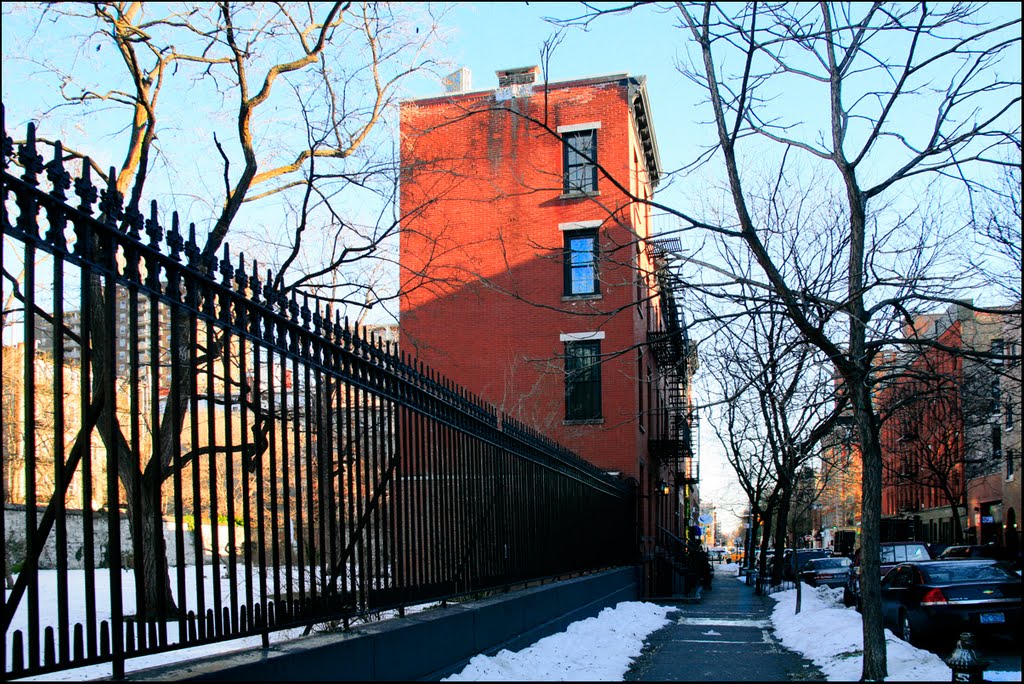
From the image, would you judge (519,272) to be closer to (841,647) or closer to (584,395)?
(584,395)

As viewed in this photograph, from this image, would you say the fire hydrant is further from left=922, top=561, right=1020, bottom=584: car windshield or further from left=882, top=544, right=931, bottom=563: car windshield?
left=882, top=544, right=931, bottom=563: car windshield

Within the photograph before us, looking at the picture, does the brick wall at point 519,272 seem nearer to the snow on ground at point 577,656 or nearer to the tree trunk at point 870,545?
the snow on ground at point 577,656

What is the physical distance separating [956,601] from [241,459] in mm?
11651

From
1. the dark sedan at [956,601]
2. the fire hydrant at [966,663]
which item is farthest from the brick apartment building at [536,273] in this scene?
the fire hydrant at [966,663]

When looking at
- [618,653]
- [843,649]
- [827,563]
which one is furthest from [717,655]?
[827,563]

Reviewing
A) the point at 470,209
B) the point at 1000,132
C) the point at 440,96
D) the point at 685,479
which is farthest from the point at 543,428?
the point at 1000,132

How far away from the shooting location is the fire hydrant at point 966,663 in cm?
773

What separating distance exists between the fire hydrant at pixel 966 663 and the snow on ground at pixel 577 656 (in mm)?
3296

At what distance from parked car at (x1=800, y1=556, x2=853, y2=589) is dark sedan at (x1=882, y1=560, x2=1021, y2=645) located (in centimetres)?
1545

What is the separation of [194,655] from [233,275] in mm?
3487

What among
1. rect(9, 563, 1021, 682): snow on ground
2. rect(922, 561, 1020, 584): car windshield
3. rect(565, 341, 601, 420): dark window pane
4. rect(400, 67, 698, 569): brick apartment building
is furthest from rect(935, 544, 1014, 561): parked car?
rect(922, 561, 1020, 584): car windshield

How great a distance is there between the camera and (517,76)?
30.4 meters

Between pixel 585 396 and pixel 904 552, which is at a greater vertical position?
pixel 585 396

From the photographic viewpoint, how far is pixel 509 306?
97.5ft
